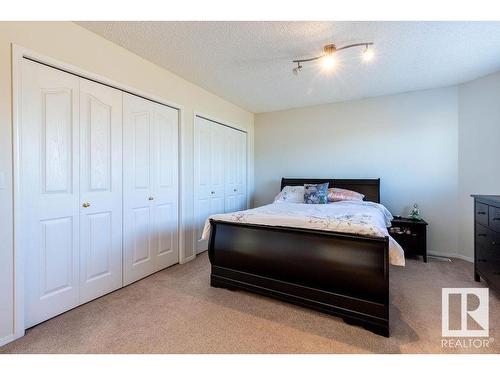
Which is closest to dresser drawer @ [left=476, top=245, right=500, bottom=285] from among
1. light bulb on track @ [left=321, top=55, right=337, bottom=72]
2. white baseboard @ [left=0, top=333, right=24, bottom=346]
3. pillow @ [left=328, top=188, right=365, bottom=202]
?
pillow @ [left=328, top=188, right=365, bottom=202]

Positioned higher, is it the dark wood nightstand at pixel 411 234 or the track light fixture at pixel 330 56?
the track light fixture at pixel 330 56

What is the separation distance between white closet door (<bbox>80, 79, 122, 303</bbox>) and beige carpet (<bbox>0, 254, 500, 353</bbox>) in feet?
0.69

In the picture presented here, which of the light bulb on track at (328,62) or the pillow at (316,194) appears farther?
the pillow at (316,194)

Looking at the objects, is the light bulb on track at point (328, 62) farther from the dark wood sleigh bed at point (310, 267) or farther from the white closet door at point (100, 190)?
the white closet door at point (100, 190)

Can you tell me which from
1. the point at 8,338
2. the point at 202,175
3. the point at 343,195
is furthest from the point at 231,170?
the point at 8,338

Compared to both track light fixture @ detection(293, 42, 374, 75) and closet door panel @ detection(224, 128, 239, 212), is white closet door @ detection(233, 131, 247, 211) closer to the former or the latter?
closet door panel @ detection(224, 128, 239, 212)

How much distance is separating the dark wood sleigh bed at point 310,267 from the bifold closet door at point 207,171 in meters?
1.11

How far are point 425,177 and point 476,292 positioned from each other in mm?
1685

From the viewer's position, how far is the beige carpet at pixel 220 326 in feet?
5.31

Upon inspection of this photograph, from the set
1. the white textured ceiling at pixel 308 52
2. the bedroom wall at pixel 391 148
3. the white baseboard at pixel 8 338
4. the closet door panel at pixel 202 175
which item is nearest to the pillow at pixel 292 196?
the bedroom wall at pixel 391 148

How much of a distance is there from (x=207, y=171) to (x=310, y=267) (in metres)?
2.19

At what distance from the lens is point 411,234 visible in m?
3.35

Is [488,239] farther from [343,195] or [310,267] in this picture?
[310,267]
